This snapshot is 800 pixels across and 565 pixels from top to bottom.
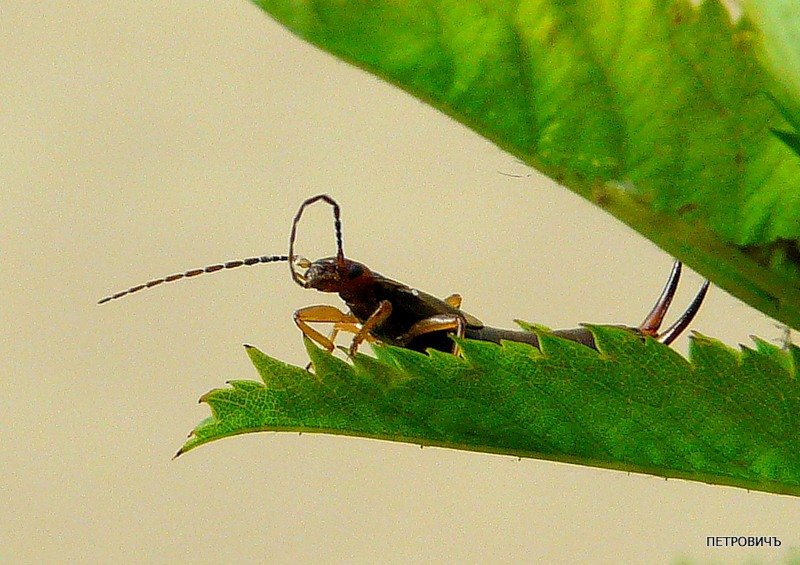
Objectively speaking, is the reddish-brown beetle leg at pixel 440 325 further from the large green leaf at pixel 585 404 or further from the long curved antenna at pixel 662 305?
the large green leaf at pixel 585 404

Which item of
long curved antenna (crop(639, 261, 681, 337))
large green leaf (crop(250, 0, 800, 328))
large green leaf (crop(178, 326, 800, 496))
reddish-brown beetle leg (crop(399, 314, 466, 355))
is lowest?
large green leaf (crop(178, 326, 800, 496))

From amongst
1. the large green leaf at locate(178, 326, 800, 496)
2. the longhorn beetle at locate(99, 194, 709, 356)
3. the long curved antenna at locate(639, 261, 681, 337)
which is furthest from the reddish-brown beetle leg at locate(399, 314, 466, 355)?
the large green leaf at locate(178, 326, 800, 496)

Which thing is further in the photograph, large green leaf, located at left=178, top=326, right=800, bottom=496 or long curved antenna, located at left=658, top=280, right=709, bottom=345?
long curved antenna, located at left=658, top=280, right=709, bottom=345

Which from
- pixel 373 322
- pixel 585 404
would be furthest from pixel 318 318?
pixel 585 404

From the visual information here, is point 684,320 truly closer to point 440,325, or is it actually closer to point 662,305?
point 662,305

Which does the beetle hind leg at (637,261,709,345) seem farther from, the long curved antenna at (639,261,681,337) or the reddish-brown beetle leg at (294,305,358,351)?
the reddish-brown beetle leg at (294,305,358,351)

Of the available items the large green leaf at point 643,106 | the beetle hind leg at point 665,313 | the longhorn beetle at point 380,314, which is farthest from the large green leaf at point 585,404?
the longhorn beetle at point 380,314

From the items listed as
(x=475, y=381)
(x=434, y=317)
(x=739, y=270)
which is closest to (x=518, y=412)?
(x=475, y=381)
